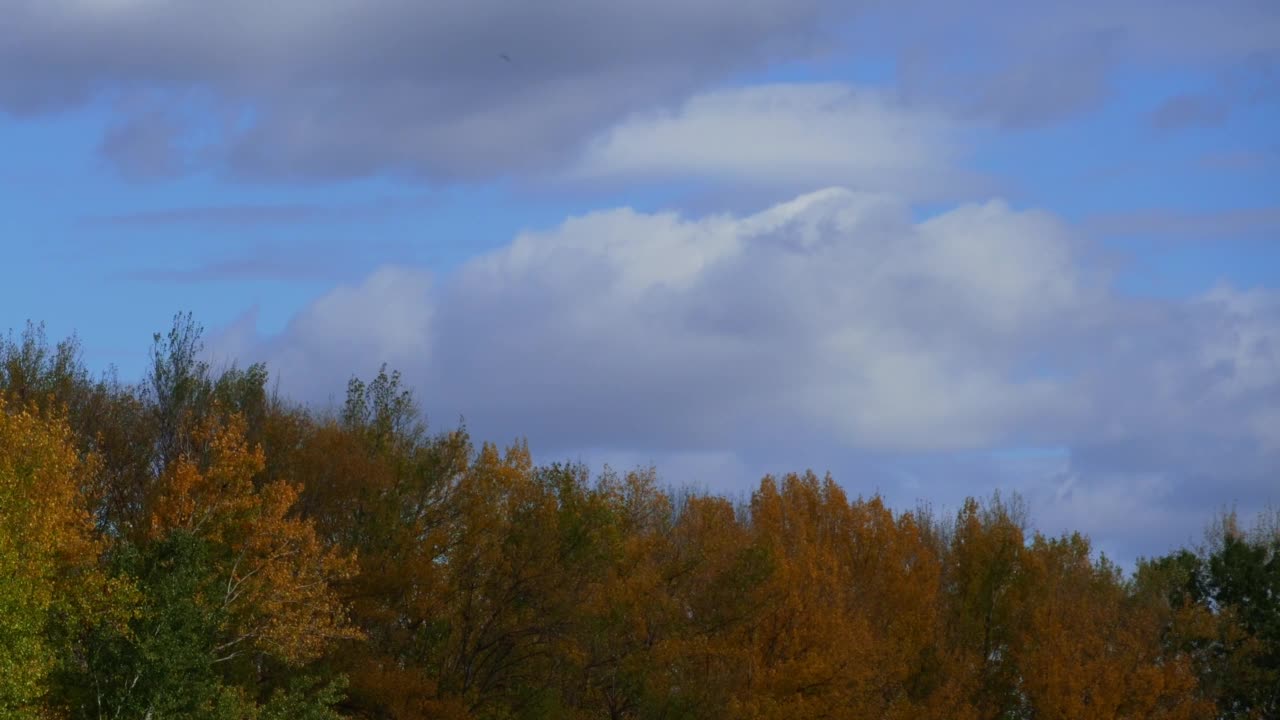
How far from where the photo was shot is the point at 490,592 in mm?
69812

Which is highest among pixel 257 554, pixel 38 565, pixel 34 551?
pixel 257 554

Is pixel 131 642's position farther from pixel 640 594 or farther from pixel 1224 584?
pixel 1224 584

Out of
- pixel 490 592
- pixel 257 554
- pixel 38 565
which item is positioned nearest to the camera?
pixel 38 565

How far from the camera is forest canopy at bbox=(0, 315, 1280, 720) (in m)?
53.5

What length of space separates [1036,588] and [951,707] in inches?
452

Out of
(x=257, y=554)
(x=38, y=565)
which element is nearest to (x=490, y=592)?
(x=257, y=554)

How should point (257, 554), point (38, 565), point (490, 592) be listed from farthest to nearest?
point (490, 592) < point (257, 554) < point (38, 565)

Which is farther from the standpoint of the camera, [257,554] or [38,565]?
[257,554]

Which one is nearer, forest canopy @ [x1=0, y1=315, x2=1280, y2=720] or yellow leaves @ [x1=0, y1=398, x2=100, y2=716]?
yellow leaves @ [x1=0, y1=398, x2=100, y2=716]

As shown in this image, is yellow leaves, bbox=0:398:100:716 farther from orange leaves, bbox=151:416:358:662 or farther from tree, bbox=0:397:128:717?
orange leaves, bbox=151:416:358:662

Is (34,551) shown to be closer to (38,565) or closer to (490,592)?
(38,565)

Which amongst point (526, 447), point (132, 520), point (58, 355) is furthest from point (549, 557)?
point (58, 355)

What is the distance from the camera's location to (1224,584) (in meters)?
92.3

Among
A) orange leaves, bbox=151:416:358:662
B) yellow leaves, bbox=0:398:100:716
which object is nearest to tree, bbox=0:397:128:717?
yellow leaves, bbox=0:398:100:716
